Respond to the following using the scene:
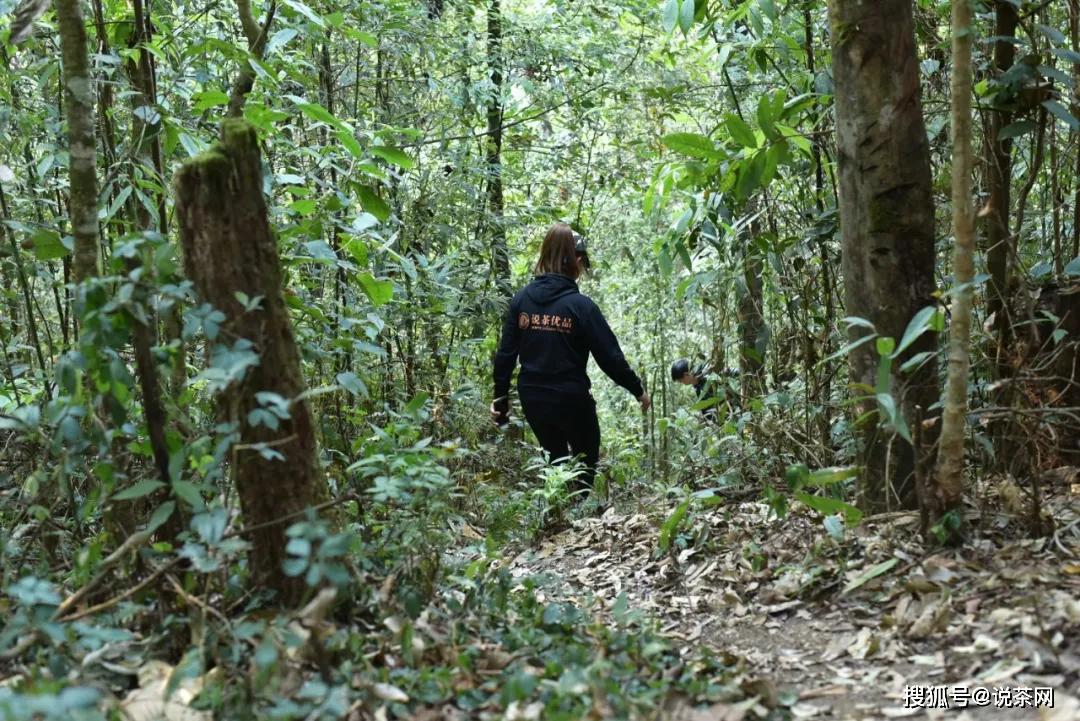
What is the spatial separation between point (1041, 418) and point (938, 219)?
81.0 inches

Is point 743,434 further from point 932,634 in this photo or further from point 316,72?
point 316,72

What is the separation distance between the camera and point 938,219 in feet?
17.4

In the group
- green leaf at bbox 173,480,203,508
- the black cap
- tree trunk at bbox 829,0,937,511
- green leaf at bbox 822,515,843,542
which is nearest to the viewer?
green leaf at bbox 173,480,203,508

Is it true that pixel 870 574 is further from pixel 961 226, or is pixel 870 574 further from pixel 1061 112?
pixel 1061 112

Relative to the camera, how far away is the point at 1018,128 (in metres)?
4.00

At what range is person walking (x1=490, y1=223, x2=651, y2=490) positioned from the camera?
21.4 feet

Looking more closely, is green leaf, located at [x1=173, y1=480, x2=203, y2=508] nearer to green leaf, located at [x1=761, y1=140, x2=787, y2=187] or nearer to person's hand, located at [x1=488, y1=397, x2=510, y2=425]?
green leaf, located at [x1=761, y1=140, x2=787, y2=187]

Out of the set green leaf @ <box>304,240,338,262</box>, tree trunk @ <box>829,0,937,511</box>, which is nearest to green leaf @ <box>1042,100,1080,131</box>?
tree trunk @ <box>829,0,937,511</box>

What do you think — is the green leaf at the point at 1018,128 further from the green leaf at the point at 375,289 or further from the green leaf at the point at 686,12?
the green leaf at the point at 375,289

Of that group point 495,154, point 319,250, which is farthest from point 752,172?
point 495,154

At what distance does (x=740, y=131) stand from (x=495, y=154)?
5.72 metres

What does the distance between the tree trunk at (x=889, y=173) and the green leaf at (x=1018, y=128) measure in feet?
1.54

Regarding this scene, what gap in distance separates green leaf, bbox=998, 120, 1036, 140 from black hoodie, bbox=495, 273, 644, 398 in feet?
9.83

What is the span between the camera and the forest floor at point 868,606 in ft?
8.89
